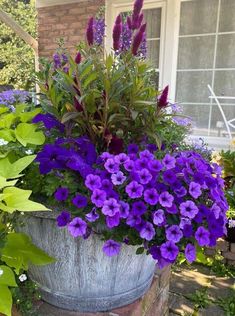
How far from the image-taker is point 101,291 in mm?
1011

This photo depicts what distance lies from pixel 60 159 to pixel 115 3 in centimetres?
350

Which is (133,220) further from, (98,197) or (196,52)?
(196,52)

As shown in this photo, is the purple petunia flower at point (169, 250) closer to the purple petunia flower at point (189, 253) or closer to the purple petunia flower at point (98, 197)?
the purple petunia flower at point (189, 253)

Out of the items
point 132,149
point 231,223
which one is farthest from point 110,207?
point 231,223

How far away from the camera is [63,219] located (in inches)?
34.5

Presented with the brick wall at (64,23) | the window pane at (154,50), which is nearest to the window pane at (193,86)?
the window pane at (154,50)

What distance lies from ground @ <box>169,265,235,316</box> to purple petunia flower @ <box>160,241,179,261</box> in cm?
107

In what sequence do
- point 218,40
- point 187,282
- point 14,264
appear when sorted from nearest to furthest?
point 14,264 → point 187,282 → point 218,40

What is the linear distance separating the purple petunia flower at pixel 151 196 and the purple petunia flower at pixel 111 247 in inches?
6.1

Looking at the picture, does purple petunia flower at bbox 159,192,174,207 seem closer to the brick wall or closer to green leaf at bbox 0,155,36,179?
green leaf at bbox 0,155,36,179

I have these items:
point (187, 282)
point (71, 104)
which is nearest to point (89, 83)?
point (71, 104)

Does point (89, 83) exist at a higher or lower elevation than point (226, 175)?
higher

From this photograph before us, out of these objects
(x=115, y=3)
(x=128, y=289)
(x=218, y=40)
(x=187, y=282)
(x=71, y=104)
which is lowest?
(x=187, y=282)

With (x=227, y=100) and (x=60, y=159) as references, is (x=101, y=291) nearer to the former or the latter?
(x=60, y=159)
